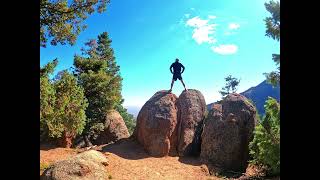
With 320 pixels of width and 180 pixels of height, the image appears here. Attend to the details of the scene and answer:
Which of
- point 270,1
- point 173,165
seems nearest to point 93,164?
point 173,165

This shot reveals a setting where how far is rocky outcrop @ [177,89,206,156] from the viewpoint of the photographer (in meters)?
23.8

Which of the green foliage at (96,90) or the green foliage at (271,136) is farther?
the green foliage at (96,90)

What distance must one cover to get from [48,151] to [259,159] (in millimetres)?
13519

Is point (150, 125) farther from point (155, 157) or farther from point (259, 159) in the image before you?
point (259, 159)

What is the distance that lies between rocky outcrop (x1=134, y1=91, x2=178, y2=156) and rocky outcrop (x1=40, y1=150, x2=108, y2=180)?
5372 mm

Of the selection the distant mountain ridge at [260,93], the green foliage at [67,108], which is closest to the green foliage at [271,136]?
the green foliage at [67,108]

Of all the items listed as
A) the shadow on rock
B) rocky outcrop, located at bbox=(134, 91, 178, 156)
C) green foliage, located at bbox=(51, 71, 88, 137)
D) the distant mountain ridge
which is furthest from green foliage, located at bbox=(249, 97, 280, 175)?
the distant mountain ridge

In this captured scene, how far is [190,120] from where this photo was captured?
981 inches

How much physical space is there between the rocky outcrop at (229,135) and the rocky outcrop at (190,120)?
3.02 feet

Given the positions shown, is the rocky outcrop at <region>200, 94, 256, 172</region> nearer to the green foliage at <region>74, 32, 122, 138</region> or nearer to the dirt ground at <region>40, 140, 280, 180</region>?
the dirt ground at <region>40, 140, 280, 180</region>

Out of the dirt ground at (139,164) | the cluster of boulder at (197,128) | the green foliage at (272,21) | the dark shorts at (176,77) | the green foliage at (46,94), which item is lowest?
the dirt ground at (139,164)

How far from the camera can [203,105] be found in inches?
1028

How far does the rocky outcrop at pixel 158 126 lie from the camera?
23234 millimetres

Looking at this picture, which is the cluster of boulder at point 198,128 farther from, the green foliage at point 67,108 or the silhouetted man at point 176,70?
the green foliage at point 67,108
